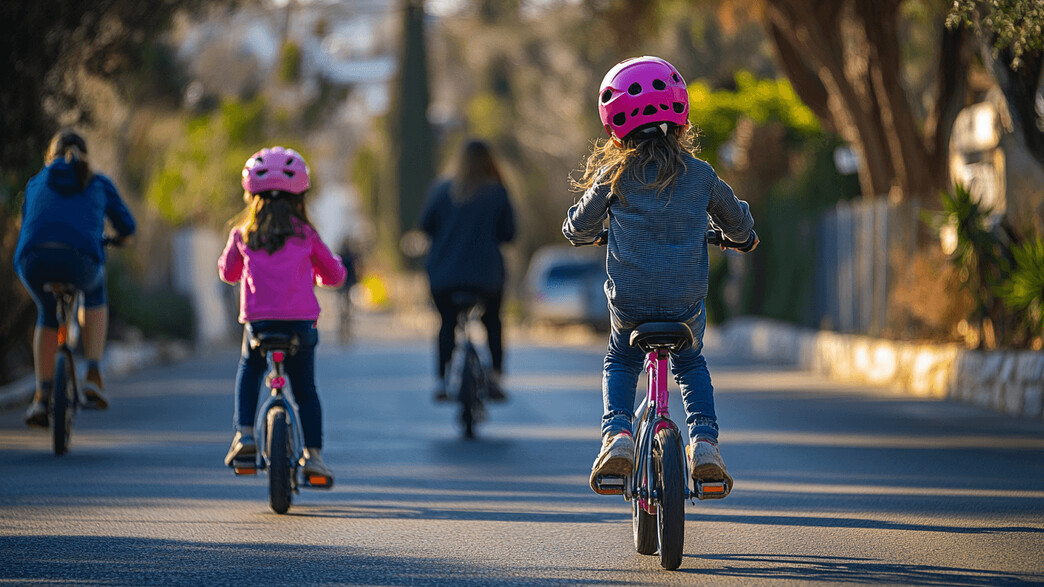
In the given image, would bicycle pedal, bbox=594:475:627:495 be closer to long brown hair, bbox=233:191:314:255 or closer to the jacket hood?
long brown hair, bbox=233:191:314:255

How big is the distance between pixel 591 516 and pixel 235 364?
1579 centimetres

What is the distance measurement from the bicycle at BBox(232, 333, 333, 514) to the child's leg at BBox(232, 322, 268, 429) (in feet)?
0.36

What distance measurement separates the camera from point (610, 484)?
21.2 feet

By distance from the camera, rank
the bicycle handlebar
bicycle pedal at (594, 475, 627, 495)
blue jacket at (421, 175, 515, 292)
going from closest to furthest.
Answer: bicycle pedal at (594, 475, 627, 495) → the bicycle handlebar → blue jacket at (421, 175, 515, 292)

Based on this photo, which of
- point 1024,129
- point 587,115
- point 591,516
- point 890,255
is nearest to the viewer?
point 591,516

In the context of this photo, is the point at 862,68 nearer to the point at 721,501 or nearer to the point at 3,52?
the point at 3,52

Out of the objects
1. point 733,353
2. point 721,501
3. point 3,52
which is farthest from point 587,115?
point 721,501

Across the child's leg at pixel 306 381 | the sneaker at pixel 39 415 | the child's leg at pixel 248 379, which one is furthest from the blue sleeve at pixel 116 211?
the child's leg at pixel 306 381

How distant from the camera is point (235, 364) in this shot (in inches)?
916

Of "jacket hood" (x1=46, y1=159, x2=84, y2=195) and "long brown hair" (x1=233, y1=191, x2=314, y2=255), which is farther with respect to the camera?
"jacket hood" (x1=46, y1=159, x2=84, y2=195)

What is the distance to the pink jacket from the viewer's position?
26.5 feet

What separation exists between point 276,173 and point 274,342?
879mm

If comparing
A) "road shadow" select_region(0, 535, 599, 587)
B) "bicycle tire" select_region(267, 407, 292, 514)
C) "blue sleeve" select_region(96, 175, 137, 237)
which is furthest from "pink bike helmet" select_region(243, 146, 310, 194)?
"blue sleeve" select_region(96, 175, 137, 237)

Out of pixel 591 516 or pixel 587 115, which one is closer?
pixel 591 516
